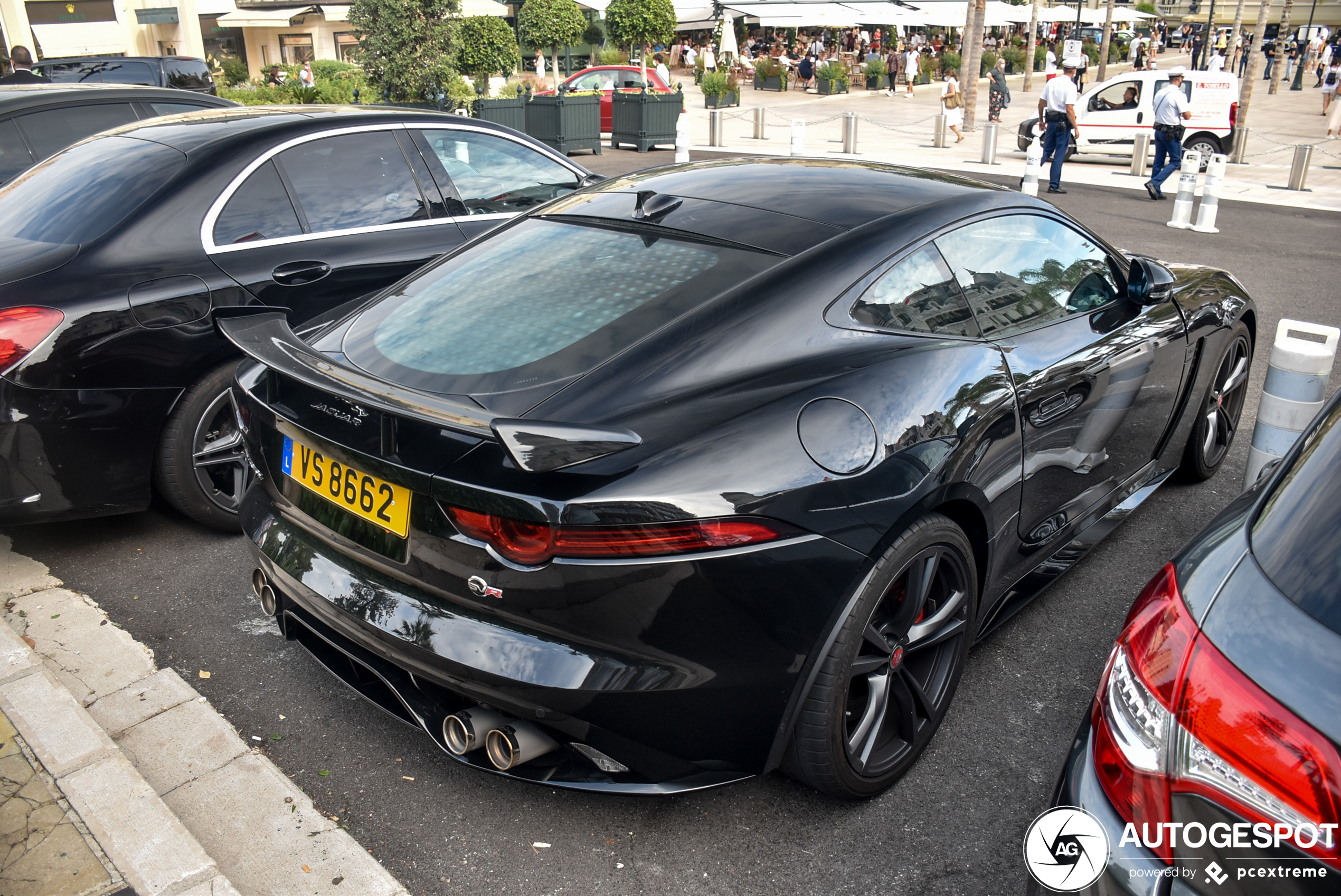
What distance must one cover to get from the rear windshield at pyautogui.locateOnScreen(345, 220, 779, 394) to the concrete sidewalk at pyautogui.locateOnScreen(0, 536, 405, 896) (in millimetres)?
1201

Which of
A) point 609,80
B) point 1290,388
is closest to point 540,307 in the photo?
point 1290,388

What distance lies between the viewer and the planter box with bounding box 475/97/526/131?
60.3 ft

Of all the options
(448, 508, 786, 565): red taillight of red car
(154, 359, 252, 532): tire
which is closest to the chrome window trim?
(154, 359, 252, 532): tire

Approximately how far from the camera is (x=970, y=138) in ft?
83.2

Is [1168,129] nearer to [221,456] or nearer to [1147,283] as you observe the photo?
[1147,283]

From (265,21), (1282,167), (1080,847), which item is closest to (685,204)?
(1080,847)

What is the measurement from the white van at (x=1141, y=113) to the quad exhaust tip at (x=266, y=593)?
18.4m

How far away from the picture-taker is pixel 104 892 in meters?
2.37

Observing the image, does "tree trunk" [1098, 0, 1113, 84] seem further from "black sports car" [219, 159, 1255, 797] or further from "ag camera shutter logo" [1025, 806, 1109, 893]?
"ag camera shutter logo" [1025, 806, 1109, 893]

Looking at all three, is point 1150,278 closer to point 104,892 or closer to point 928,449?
point 928,449

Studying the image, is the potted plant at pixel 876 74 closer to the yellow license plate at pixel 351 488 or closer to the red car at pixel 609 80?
the red car at pixel 609 80

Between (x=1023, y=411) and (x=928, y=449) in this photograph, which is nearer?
(x=928, y=449)

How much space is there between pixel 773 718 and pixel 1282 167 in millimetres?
21124

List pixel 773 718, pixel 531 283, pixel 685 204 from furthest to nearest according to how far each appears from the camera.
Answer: pixel 685 204, pixel 531 283, pixel 773 718
